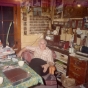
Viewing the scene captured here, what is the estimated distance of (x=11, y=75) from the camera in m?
1.57

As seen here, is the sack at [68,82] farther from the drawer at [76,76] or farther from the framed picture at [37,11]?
the framed picture at [37,11]

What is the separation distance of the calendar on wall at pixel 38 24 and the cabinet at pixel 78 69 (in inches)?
48.7

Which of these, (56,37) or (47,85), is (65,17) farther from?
(47,85)

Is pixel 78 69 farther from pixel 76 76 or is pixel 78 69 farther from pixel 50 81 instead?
pixel 50 81

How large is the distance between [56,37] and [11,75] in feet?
5.95

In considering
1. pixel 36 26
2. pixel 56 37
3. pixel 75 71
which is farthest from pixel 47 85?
pixel 36 26

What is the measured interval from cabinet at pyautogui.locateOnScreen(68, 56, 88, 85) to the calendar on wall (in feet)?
4.05

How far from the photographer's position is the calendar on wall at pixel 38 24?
3239mm

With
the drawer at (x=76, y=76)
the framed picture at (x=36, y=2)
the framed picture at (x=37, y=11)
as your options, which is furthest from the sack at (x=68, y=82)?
the framed picture at (x=36, y=2)

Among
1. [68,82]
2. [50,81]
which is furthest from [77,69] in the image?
[50,81]

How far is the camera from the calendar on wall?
324 centimetres

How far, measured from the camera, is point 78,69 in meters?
2.47

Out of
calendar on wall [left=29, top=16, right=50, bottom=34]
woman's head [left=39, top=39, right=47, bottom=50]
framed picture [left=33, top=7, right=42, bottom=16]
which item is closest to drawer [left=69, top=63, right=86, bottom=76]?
woman's head [left=39, top=39, right=47, bottom=50]

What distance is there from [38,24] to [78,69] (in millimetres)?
1570
